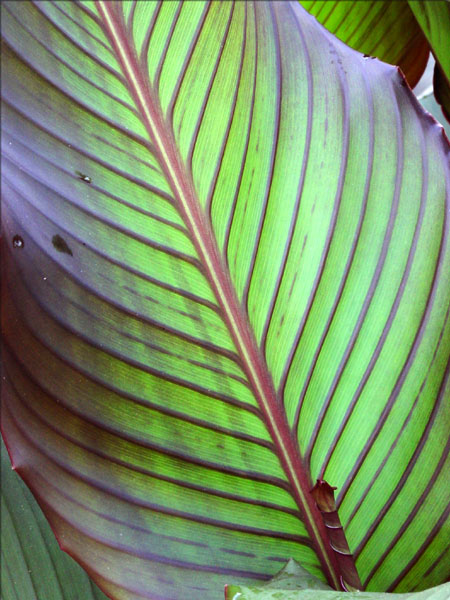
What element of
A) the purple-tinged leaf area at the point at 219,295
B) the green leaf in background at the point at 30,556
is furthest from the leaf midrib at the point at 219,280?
the green leaf in background at the point at 30,556

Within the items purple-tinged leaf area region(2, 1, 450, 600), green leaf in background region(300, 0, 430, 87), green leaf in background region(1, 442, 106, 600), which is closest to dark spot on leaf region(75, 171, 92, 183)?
purple-tinged leaf area region(2, 1, 450, 600)

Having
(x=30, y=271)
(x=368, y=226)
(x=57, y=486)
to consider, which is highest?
(x=368, y=226)

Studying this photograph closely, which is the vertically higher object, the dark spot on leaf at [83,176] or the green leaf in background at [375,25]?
the green leaf in background at [375,25]

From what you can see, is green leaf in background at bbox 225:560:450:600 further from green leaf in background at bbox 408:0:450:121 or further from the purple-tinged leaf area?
green leaf in background at bbox 408:0:450:121

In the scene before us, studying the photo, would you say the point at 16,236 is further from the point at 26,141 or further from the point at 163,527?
the point at 163,527

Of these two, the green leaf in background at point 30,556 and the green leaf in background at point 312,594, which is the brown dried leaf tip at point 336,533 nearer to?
the green leaf in background at point 312,594

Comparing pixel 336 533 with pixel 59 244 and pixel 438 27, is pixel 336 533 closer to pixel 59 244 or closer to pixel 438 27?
pixel 59 244

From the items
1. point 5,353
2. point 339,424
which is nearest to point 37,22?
point 5,353
